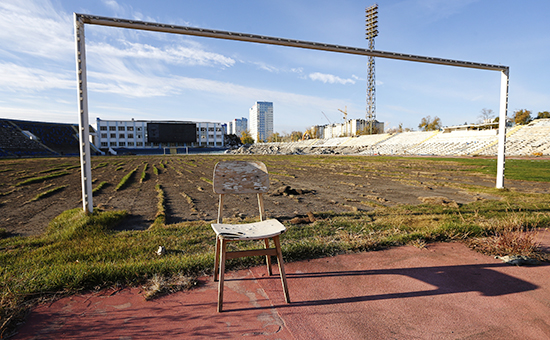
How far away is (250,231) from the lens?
96.7 inches

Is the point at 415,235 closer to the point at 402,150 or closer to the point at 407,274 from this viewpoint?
the point at 407,274

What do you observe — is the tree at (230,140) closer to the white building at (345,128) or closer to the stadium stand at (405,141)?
the stadium stand at (405,141)

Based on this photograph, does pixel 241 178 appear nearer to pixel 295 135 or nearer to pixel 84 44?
pixel 84 44

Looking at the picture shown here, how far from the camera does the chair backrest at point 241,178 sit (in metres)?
2.98

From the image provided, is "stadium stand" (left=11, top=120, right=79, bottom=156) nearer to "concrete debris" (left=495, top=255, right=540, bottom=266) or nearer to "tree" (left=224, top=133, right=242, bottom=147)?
"tree" (left=224, top=133, right=242, bottom=147)

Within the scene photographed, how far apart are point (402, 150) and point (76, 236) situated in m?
50.2

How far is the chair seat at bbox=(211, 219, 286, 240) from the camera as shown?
2197mm

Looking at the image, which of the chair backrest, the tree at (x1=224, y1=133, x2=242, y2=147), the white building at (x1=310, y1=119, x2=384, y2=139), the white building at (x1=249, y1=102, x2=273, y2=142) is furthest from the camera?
the white building at (x1=249, y1=102, x2=273, y2=142)

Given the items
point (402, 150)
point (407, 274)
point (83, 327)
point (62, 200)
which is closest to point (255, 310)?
point (83, 327)

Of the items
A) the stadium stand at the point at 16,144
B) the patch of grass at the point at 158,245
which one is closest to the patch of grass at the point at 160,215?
the patch of grass at the point at 158,245

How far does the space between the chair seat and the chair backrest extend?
0.42 meters

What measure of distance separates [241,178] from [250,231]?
748 mm

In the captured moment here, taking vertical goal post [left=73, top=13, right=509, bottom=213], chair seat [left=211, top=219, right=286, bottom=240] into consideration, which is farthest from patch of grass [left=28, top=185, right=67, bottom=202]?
chair seat [left=211, top=219, right=286, bottom=240]

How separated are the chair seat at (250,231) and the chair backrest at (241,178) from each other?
42 cm
